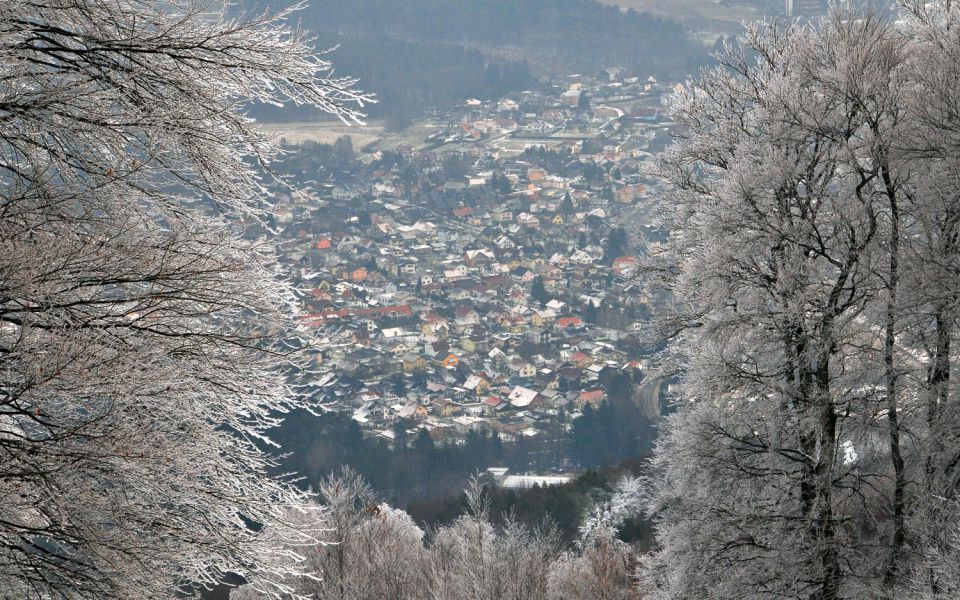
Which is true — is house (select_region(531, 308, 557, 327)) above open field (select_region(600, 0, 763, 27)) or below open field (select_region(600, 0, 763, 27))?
below

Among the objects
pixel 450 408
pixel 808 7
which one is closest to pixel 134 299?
pixel 450 408

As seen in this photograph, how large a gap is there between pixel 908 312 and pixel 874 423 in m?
0.65

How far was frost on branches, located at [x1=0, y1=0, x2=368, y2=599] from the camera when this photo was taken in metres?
3.05

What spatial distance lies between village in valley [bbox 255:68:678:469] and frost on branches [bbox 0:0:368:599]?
21.1 meters

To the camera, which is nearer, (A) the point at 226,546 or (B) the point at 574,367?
(A) the point at 226,546

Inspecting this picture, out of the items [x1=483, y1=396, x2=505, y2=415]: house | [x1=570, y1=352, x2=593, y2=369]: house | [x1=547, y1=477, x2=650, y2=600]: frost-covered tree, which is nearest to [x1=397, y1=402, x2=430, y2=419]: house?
[x1=483, y1=396, x2=505, y2=415]: house

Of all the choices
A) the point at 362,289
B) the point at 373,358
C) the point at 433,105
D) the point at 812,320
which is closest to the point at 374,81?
the point at 433,105

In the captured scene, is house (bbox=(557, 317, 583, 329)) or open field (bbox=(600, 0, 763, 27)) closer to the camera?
house (bbox=(557, 317, 583, 329))

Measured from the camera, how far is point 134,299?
10.7 ft

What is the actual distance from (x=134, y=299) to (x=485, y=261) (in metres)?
62.8

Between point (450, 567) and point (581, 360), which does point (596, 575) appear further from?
point (581, 360)

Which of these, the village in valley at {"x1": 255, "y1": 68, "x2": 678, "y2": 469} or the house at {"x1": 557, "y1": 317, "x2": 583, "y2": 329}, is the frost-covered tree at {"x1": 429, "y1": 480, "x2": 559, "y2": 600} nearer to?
the village in valley at {"x1": 255, "y1": 68, "x2": 678, "y2": 469}

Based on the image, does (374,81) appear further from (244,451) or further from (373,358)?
(244,451)

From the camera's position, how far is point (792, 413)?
18.3 feet
